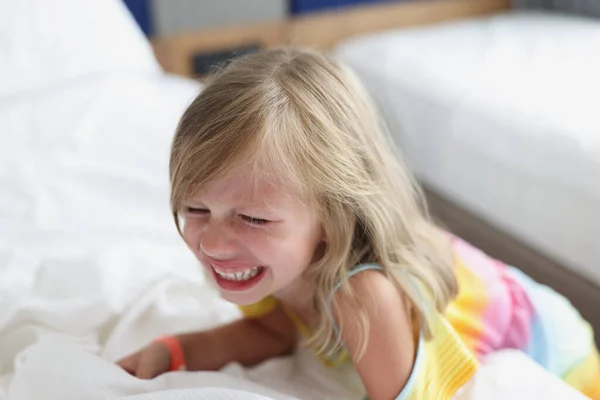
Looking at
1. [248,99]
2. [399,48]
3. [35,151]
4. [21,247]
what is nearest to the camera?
[248,99]

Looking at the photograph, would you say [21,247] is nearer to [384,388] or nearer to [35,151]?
[35,151]

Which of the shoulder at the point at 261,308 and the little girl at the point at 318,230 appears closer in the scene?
the little girl at the point at 318,230

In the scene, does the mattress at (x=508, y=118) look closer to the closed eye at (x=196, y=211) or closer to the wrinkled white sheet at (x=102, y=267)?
the wrinkled white sheet at (x=102, y=267)

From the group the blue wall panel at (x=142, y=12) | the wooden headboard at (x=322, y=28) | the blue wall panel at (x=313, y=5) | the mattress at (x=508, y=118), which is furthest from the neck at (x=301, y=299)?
the blue wall panel at (x=313, y=5)

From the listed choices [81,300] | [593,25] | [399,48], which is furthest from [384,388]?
[593,25]

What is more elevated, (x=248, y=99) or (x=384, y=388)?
(x=248, y=99)

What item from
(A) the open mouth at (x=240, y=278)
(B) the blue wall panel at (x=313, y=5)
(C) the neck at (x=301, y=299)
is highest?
(A) the open mouth at (x=240, y=278)

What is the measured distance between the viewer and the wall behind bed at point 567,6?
7.02ft

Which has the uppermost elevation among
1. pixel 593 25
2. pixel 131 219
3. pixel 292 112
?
pixel 292 112

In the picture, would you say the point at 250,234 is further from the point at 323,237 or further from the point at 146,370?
the point at 146,370

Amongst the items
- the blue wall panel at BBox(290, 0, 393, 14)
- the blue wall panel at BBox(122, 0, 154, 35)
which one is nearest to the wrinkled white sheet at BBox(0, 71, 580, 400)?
the blue wall panel at BBox(122, 0, 154, 35)

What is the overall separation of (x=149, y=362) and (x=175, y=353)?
0.04m

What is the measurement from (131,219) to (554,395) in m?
0.72

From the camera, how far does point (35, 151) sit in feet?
4.23
